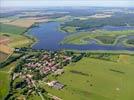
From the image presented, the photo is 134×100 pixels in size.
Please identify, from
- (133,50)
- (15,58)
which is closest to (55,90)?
(15,58)

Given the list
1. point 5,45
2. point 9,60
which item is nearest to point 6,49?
point 5,45

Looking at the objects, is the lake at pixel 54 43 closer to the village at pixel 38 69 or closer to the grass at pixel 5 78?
the village at pixel 38 69

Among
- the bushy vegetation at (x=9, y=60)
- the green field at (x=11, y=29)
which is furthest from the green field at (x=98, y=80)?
the green field at (x=11, y=29)

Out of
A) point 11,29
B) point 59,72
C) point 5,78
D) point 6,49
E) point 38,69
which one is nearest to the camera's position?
point 5,78

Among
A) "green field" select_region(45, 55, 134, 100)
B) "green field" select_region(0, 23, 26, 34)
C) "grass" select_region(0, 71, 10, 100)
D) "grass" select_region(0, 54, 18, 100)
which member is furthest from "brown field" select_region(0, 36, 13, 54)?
"green field" select_region(45, 55, 134, 100)

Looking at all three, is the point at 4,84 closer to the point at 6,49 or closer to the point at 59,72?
the point at 59,72

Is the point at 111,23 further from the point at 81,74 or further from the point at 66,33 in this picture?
the point at 81,74

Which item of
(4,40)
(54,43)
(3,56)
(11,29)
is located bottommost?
(11,29)

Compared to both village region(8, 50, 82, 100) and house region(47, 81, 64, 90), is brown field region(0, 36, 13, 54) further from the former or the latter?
house region(47, 81, 64, 90)
